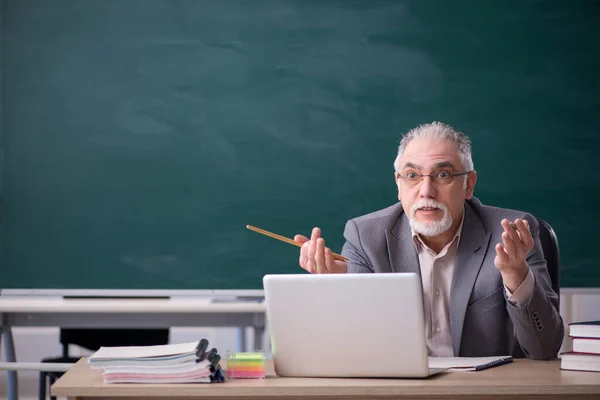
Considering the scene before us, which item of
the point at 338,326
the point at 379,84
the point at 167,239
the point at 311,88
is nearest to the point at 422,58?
the point at 379,84

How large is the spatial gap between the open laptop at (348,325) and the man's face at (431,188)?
74 cm

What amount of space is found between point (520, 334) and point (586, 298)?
178 centimetres

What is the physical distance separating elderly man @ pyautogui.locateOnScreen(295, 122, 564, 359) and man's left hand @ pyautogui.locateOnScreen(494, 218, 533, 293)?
0.10 meters

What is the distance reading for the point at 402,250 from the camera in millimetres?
2336

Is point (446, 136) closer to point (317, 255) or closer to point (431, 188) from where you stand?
point (431, 188)

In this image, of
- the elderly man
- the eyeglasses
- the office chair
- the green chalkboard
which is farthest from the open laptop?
the office chair

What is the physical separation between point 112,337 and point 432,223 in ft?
6.54

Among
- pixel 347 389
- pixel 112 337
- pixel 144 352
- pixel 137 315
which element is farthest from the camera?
pixel 112 337

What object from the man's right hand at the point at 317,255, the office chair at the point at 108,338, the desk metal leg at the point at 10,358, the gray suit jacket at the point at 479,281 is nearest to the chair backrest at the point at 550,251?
the gray suit jacket at the point at 479,281

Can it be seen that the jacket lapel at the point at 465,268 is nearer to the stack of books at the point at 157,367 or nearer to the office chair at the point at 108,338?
the stack of books at the point at 157,367

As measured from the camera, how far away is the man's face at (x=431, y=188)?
2281 millimetres

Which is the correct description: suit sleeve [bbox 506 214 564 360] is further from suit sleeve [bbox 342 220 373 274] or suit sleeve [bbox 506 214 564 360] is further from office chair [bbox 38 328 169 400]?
office chair [bbox 38 328 169 400]

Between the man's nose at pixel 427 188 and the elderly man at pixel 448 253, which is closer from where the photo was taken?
the elderly man at pixel 448 253

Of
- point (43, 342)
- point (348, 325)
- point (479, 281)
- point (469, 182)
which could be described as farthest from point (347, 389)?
point (43, 342)
